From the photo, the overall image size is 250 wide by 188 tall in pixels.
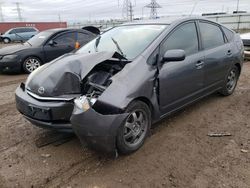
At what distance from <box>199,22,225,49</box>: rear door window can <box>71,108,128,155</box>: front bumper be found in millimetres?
2391

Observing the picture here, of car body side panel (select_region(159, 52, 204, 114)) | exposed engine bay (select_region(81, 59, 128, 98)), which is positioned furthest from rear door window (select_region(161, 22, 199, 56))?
exposed engine bay (select_region(81, 59, 128, 98))

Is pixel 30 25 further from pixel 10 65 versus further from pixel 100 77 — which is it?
pixel 100 77

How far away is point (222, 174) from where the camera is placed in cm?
282

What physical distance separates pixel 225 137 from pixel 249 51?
7.70 meters

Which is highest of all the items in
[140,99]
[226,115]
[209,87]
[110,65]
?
[110,65]

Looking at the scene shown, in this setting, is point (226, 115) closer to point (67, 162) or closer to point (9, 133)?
point (67, 162)

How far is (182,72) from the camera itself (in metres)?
3.75

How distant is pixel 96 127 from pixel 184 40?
2.08 meters

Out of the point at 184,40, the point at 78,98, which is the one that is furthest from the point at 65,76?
the point at 184,40

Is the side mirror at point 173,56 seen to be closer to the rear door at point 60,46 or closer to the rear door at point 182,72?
the rear door at point 182,72

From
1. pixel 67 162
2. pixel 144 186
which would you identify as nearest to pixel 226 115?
pixel 144 186

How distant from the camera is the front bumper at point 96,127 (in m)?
2.75

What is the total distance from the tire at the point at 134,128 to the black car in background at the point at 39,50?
6.14 meters

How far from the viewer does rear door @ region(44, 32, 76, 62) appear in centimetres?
856
